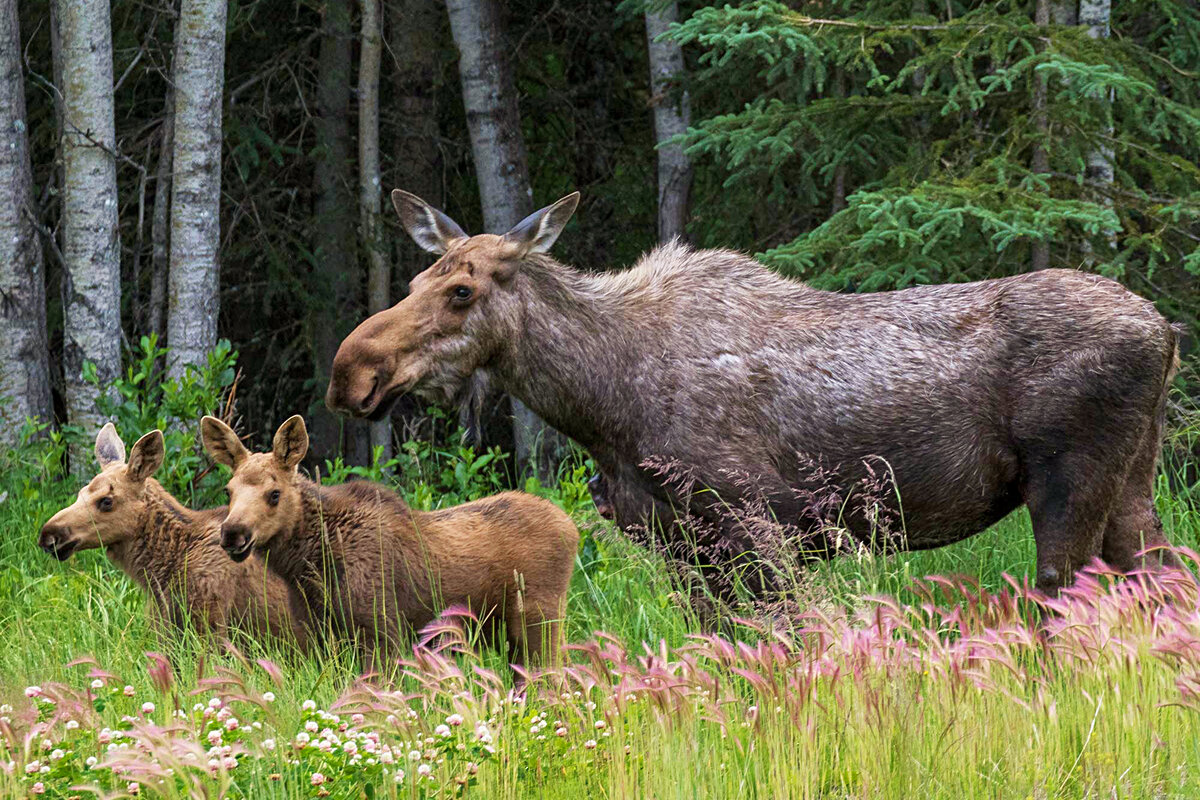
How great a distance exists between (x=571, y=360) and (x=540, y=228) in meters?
0.57

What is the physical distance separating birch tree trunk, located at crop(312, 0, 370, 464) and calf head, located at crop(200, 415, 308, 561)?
727cm

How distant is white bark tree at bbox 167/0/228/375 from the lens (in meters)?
9.84

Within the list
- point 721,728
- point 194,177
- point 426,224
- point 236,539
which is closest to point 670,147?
point 194,177

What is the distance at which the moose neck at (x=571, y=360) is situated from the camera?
6.19 m

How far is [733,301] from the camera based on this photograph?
6395mm

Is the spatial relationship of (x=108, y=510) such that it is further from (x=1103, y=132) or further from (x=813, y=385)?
(x=1103, y=132)

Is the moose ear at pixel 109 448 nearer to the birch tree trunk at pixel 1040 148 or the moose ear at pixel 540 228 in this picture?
the moose ear at pixel 540 228

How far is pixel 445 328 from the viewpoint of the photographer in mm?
6008

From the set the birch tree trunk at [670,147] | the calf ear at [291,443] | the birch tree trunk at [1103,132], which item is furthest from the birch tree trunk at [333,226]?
the calf ear at [291,443]

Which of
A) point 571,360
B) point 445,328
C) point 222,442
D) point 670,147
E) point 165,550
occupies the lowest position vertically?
point 165,550

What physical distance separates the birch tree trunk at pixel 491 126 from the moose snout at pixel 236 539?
20.0ft

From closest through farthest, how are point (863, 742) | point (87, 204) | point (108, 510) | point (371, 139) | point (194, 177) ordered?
point (863, 742) < point (108, 510) < point (87, 204) < point (194, 177) < point (371, 139)

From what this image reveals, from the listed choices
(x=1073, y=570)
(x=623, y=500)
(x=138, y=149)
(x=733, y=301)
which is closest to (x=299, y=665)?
(x=623, y=500)

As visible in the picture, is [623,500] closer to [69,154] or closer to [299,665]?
[299,665]
